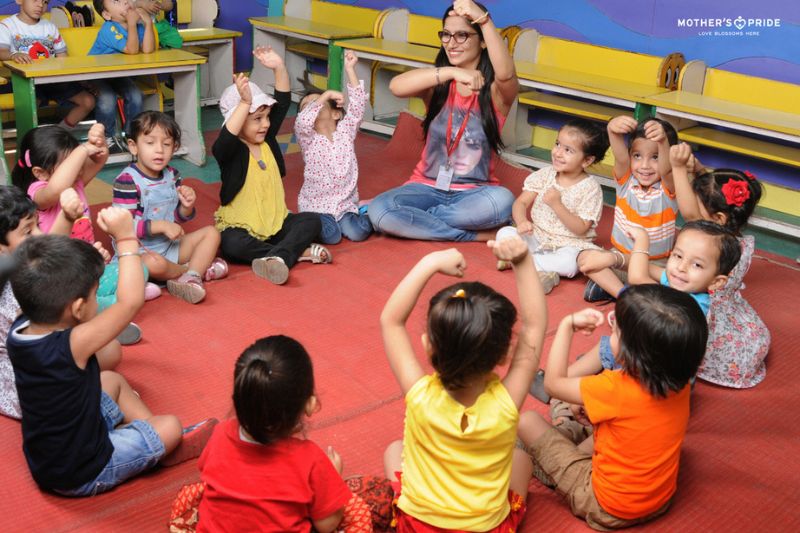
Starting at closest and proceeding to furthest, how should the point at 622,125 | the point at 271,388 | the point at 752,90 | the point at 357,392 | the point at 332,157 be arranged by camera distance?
the point at 271,388
the point at 357,392
the point at 622,125
the point at 332,157
the point at 752,90

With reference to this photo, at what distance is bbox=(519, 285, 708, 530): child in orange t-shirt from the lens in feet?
6.01

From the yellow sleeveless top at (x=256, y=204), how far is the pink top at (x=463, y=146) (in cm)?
80

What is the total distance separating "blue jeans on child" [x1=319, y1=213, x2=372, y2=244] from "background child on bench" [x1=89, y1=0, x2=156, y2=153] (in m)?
2.00

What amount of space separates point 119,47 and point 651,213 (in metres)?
3.44

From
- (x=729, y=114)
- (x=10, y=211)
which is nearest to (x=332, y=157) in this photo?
(x=10, y=211)

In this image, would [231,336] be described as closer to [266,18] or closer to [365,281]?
[365,281]

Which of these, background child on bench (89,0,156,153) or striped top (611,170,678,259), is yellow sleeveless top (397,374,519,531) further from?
background child on bench (89,0,156,153)

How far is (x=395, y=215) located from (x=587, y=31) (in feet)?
7.67

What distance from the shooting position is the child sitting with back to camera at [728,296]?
275cm

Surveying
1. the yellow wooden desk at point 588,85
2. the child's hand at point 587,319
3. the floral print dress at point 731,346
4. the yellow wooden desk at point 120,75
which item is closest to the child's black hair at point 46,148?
the yellow wooden desk at point 120,75

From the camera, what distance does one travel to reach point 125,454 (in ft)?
6.78

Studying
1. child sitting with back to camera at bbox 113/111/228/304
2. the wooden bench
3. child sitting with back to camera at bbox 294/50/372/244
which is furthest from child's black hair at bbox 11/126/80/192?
the wooden bench

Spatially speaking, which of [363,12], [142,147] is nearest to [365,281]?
[142,147]

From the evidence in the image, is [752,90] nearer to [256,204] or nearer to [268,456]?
[256,204]
